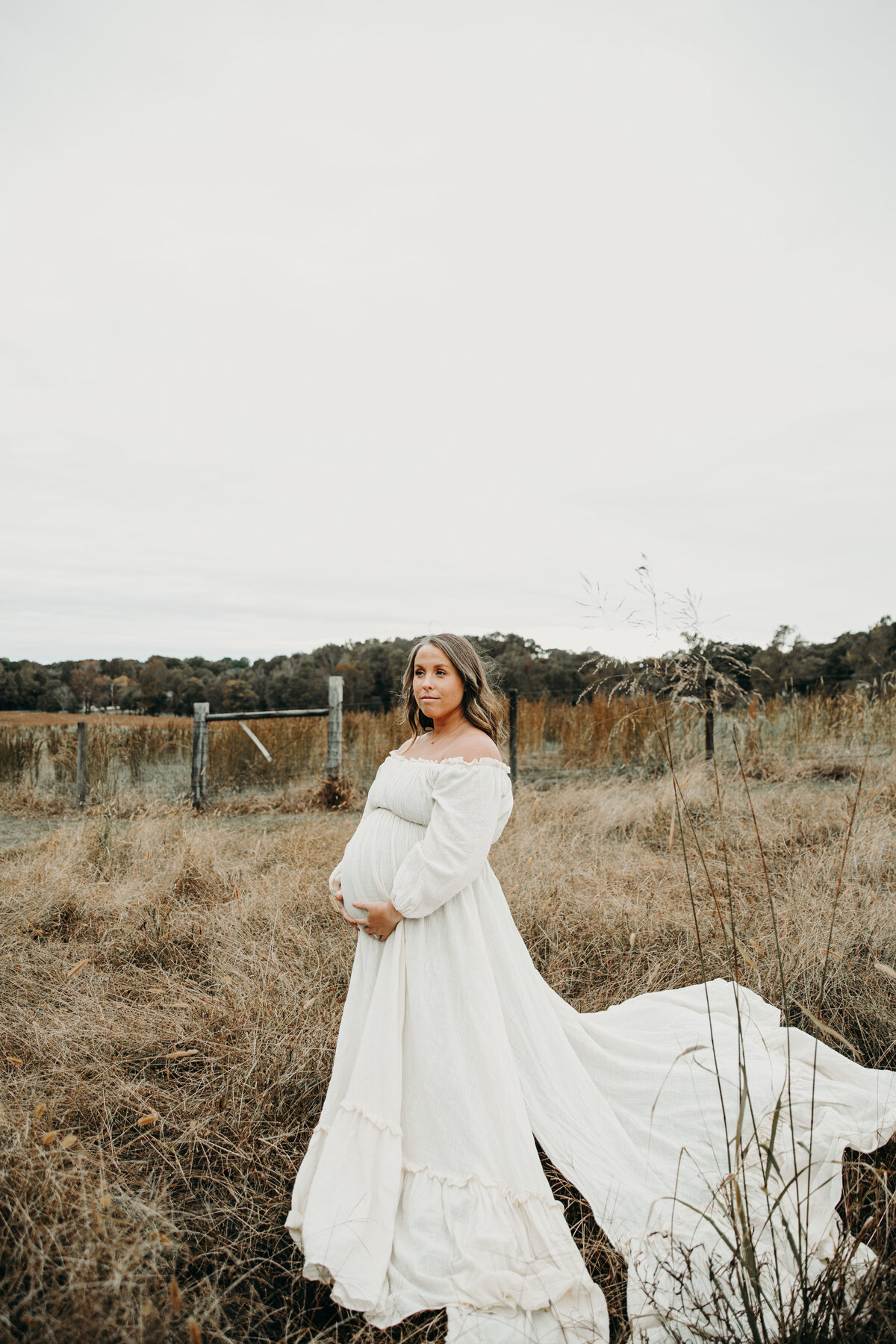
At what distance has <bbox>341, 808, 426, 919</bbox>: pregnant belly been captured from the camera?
83.7 inches

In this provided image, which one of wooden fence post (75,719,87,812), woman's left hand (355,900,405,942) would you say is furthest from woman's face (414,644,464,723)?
wooden fence post (75,719,87,812)

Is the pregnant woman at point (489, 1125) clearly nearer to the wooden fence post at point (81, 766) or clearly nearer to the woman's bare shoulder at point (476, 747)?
the woman's bare shoulder at point (476, 747)

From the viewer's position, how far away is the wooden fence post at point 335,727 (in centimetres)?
911

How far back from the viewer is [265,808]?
9102 mm

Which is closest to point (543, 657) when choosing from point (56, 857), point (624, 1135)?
point (56, 857)

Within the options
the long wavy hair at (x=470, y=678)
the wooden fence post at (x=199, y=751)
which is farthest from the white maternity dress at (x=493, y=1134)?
the wooden fence post at (x=199, y=751)

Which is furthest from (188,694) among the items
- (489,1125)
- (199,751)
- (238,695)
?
(489,1125)

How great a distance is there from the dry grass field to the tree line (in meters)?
3.46

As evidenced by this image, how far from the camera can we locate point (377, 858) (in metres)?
2.14

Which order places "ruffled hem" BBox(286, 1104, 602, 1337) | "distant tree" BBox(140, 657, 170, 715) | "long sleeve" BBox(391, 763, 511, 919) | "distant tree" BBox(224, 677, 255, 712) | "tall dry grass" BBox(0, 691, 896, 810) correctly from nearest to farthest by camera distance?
"ruffled hem" BBox(286, 1104, 602, 1337), "long sleeve" BBox(391, 763, 511, 919), "tall dry grass" BBox(0, 691, 896, 810), "distant tree" BBox(140, 657, 170, 715), "distant tree" BBox(224, 677, 255, 712)

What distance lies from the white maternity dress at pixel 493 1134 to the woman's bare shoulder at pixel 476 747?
0.13 ft

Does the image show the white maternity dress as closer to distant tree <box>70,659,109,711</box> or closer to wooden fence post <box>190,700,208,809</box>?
wooden fence post <box>190,700,208,809</box>

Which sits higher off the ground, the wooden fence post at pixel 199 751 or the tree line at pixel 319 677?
the tree line at pixel 319 677

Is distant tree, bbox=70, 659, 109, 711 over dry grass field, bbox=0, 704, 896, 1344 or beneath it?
over
